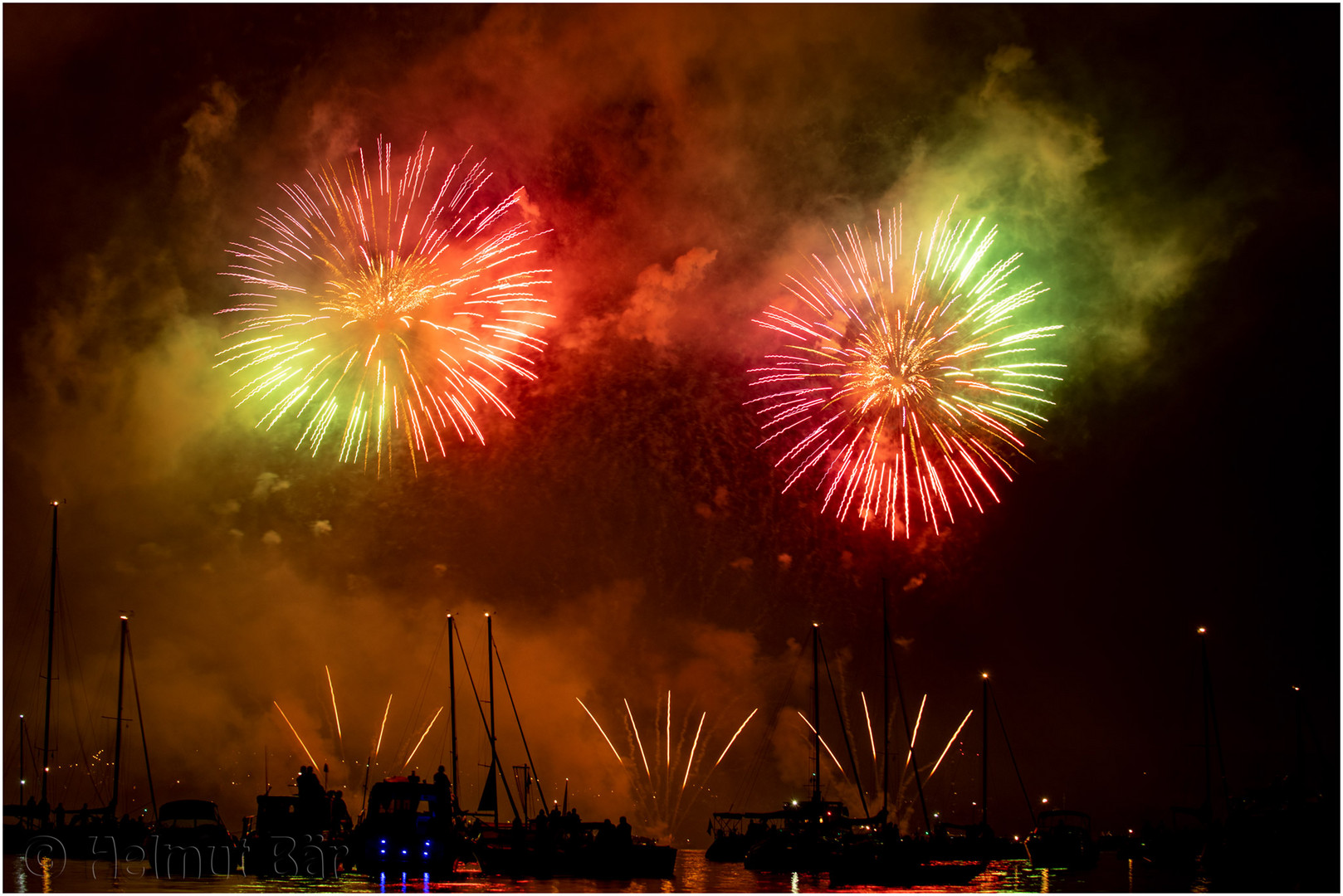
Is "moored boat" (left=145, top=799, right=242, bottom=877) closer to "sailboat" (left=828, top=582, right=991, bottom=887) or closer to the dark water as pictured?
the dark water

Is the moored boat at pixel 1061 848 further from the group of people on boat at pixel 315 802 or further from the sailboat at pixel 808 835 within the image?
the group of people on boat at pixel 315 802

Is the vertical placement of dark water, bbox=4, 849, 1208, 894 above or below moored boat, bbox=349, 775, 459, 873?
below

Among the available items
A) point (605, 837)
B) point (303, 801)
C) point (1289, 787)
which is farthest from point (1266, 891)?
point (303, 801)

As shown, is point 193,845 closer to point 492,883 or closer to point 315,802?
point 315,802

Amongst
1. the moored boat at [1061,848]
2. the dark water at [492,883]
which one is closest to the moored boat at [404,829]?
the dark water at [492,883]

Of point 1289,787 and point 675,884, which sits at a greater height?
point 1289,787

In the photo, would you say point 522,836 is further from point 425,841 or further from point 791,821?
point 791,821

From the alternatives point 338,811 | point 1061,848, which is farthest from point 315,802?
point 1061,848

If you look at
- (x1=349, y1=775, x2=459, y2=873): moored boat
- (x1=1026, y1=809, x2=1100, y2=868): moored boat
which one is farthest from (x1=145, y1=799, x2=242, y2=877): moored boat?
(x1=1026, y1=809, x2=1100, y2=868): moored boat
